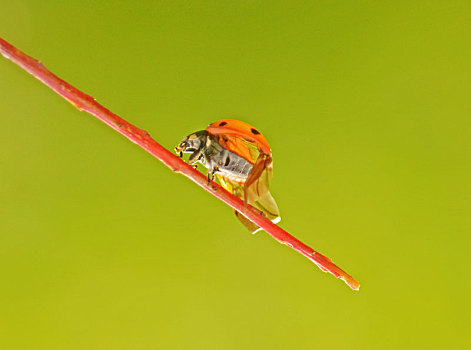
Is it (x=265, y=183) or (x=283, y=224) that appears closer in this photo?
(x=265, y=183)

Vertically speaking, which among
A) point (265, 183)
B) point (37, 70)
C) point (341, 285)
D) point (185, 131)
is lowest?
point (37, 70)

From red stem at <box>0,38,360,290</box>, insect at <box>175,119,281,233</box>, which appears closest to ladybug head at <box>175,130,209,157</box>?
insect at <box>175,119,281,233</box>

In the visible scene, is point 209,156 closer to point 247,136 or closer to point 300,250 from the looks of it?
point 247,136

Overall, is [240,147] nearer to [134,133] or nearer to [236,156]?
[236,156]

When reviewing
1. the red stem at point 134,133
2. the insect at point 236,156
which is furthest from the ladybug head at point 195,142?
the red stem at point 134,133

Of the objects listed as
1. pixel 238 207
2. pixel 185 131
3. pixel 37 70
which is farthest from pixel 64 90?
pixel 185 131

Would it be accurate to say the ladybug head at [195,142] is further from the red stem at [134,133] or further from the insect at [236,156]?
the red stem at [134,133]
